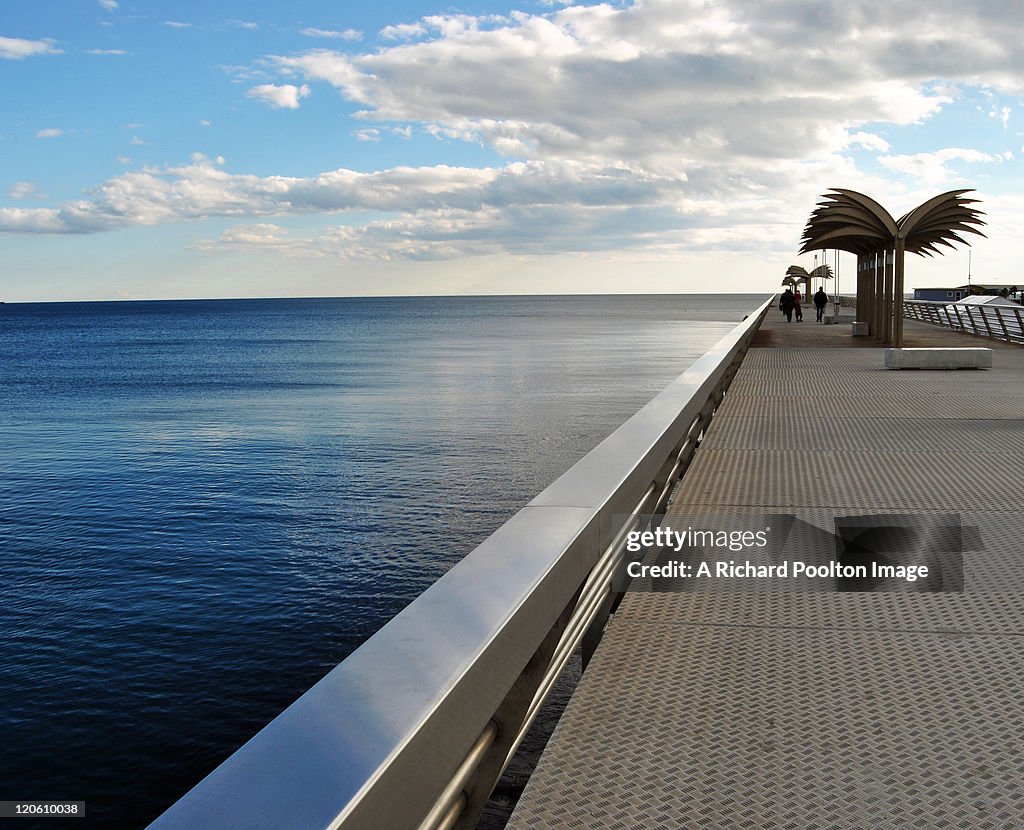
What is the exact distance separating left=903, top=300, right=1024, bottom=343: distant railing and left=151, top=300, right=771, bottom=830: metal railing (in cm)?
2547

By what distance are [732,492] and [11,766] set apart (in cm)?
545

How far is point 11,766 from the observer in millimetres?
7574

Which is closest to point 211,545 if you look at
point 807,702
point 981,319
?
point 807,702

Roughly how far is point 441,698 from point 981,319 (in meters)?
37.6

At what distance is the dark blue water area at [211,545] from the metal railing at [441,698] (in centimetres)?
486

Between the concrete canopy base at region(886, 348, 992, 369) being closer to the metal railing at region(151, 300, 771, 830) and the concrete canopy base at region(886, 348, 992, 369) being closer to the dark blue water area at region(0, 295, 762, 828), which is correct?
the dark blue water area at region(0, 295, 762, 828)

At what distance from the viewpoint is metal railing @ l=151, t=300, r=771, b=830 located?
1537 millimetres

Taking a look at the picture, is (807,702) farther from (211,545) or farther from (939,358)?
(939,358)

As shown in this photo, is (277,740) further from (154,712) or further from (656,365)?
(656,365)

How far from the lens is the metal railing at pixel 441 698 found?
1.54 m

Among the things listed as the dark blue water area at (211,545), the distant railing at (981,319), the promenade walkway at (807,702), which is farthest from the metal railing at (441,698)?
the distant railing at (981,319)

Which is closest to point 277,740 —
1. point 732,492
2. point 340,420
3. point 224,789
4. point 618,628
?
point 224,789

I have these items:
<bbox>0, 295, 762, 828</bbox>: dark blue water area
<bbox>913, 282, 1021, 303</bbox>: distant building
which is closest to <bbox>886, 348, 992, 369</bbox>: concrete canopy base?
<bbox>0, 295, 762, 828</bbox>: dark blue water area

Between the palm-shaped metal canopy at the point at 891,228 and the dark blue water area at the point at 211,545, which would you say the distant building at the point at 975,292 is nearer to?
the palm-shaped metal canopy at the point at 891,228
